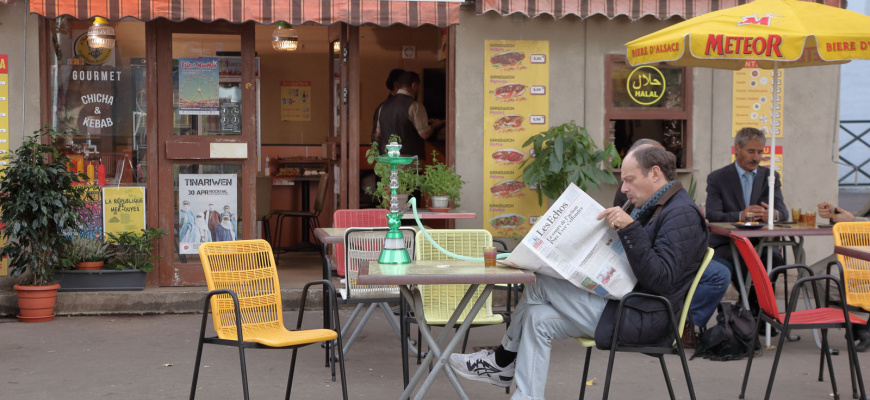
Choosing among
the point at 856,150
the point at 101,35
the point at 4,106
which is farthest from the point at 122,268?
the point at 856,150

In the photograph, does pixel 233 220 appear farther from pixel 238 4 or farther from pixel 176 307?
pixel 238 4

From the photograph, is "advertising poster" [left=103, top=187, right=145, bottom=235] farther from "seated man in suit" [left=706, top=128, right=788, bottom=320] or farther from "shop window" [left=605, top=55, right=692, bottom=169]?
"seated man in suit" [left=706, top=128, right=788, bottom=320]

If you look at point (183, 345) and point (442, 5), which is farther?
point (442, 5)

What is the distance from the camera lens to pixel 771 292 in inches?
193

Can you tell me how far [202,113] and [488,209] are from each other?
2.56 m

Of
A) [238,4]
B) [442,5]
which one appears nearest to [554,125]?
[442,5]

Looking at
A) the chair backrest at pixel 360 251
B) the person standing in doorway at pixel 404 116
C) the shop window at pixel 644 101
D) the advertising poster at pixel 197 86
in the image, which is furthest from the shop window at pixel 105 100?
the shop window at pixel 644 101

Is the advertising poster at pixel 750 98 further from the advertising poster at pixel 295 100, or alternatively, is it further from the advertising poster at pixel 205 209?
the advertising poster at pixel 295 100

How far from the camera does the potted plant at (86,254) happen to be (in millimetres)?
7547

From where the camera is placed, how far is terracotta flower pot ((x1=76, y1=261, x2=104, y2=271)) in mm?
7574

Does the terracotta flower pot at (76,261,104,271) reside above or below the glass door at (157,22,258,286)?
below

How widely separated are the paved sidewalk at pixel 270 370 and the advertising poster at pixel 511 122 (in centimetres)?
153

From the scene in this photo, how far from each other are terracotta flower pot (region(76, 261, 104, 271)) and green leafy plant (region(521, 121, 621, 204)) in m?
3.52

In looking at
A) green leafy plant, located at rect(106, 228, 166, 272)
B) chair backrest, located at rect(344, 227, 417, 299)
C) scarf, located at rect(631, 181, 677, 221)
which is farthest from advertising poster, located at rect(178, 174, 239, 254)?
scarf, located at rect(631, 181, 677, 221)
